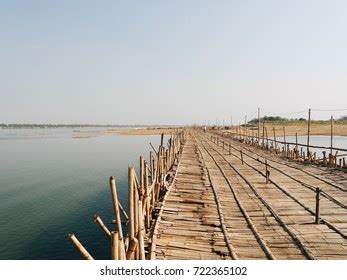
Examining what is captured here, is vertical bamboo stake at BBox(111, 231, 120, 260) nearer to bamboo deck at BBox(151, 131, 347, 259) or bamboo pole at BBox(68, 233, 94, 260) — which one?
bamboo pole at BBox(68, 233, 94, 260)

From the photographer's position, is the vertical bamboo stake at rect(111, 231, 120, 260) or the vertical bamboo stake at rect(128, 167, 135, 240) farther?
the vertical bamboo stake at rect(128, 167, 135, 240)

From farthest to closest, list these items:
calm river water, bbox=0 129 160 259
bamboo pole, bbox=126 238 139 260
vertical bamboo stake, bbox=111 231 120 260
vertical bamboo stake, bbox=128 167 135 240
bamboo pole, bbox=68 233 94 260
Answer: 1. calm river water, bbox=0 129 160 259
2. vertical bamboo stake, bbox=128 167 135 240
3. bamboo pole, bbox=126 238 139 260
4. vertical bamboo stake, bbox=111 231 120 260
5. bamboo pole, bbox=68 233 94 260

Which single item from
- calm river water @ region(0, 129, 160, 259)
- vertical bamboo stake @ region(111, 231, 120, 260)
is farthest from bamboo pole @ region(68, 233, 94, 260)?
calm river water @ region(0, 129, 160, 259)

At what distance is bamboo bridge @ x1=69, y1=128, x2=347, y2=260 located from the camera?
7770 mm

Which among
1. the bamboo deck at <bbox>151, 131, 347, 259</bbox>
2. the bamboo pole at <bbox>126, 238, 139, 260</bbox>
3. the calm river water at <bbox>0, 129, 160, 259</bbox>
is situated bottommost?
the calm river water at <bbox>0, 129, 160, 259</bbox>

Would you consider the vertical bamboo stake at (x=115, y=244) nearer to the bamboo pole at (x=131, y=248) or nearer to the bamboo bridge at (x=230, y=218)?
the bamboo bridge at (x=230, y=218)

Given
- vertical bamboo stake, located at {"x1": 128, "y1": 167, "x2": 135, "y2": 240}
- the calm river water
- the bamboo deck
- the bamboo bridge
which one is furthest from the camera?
the calm river water

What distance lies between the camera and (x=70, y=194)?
950 inches

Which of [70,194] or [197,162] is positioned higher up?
[197,162]

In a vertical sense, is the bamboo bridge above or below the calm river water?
above

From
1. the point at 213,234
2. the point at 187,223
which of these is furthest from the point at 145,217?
the point at 213,234

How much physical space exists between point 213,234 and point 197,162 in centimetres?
1391

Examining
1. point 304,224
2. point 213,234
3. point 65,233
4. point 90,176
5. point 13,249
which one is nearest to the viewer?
point 213,234

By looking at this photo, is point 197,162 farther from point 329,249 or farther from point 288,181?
point 329,249
